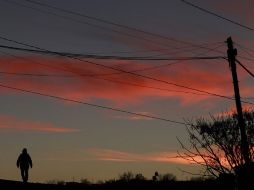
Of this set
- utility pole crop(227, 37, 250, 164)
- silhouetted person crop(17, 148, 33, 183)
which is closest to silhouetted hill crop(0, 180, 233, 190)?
silhouetted person crop(17, 148, 33, 183)

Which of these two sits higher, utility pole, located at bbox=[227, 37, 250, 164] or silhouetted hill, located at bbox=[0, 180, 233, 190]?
utility pole, located at bbox=[227, 37, 250, 164]

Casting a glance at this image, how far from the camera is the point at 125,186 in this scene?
106 ft

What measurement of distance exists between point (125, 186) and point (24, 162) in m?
7.12

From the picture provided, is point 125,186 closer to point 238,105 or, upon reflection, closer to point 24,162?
point 24,162

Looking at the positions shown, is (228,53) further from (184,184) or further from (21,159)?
(184,184)

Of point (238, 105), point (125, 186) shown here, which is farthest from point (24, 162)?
point (238, 105)

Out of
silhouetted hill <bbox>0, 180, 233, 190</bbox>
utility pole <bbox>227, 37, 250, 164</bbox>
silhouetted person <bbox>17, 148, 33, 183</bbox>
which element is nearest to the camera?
utility pole <bbox>227, 37, 250, 164</bbox>

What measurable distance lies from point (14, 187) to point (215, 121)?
718 inches

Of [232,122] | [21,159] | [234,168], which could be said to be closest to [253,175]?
[234,168]

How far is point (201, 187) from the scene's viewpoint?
132ft

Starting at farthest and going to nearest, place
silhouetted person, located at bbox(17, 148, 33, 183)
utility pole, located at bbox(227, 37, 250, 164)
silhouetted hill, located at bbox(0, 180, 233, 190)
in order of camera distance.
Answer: silhouetted person, located at bbox(17, 148, 33, 183)
silhouetted hill, located at bbox(0, 180, 233, 190)
utility pole, located at bbox(227, 37, 250, 164)

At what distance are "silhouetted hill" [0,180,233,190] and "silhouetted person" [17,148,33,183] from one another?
6.34 feet

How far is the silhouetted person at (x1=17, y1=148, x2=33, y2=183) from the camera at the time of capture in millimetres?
27391

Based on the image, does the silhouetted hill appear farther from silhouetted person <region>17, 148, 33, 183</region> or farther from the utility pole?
the utility pole
